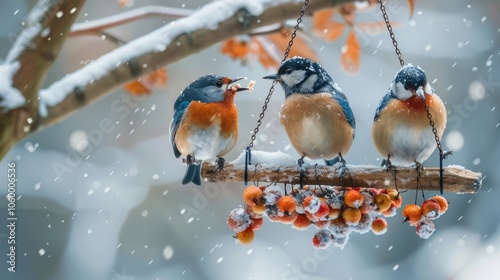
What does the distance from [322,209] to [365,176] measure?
0.41 feet

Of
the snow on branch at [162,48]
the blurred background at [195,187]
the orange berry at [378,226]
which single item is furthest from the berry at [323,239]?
the blurred background at [195,187]

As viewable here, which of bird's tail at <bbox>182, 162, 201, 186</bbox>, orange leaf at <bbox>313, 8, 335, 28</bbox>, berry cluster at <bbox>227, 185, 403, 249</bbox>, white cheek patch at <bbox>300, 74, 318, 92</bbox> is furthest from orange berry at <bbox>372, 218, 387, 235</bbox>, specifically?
orange leaf at <bbox>313, 8, 335, 28</bbox>

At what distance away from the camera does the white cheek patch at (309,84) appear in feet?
5.24

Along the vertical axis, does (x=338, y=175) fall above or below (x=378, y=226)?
above

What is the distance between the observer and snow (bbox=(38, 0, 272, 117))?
1.72 metres

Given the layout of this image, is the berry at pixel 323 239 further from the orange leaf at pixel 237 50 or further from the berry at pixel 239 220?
the orange leaf at pixel 237 50

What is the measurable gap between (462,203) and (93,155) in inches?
91.4

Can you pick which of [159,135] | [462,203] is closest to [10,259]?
[159,135]

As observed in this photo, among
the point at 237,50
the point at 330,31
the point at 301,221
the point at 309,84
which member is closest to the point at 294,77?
the point at 309,84

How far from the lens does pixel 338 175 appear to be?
142 cm

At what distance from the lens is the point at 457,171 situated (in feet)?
4.53

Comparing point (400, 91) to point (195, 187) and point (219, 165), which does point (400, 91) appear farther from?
point (195, 187)

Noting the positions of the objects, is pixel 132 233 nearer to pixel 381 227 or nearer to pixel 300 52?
pixel 300 52

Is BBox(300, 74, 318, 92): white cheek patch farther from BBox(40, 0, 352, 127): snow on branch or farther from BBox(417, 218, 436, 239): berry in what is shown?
BBox(417, 218, 436, 239): berry
